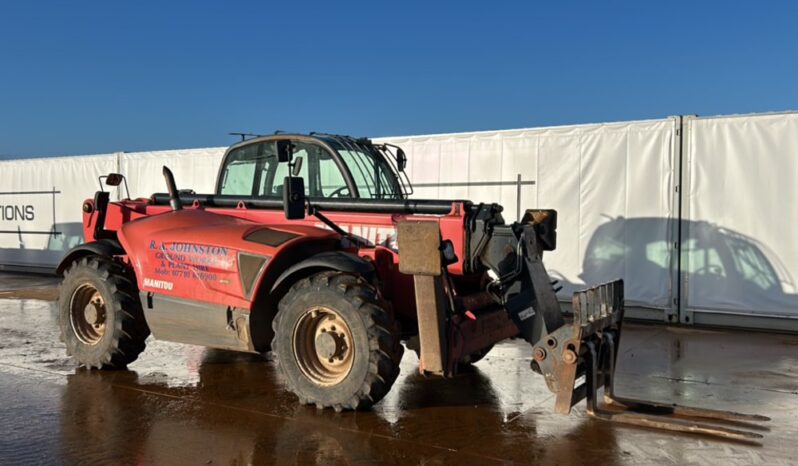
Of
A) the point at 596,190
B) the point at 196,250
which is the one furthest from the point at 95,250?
the point at 596,190

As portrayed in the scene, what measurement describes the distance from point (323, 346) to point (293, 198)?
1.20m

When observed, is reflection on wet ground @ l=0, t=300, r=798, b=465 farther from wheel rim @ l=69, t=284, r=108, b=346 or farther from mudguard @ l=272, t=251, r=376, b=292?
mudguard @ l=272, t=251, r=376, b=292

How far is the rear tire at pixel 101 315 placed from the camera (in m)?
6.64

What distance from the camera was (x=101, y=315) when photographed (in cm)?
698

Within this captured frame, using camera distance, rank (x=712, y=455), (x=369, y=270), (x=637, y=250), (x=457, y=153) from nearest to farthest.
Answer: (x=712, y=455) → (x=369, y=270) → (x=637, y=250) → (x=457, y=153)

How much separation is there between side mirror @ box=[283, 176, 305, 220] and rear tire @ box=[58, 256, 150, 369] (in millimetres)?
2237

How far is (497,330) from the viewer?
5965 millimetres

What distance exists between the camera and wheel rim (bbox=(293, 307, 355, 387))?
17.8 feet

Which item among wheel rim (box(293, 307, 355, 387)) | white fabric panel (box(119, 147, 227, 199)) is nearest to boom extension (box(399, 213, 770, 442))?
wheel rim (box(293, 307, 355, 387))

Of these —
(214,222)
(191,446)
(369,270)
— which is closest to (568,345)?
(369,270)

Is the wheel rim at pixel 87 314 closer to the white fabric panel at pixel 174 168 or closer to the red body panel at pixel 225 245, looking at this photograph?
the red body panel at pixel 225 245

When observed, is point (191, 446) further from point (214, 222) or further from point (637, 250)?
point (637, 250)

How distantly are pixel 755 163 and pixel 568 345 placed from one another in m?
6.20

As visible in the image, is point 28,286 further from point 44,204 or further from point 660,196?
point 660,196
